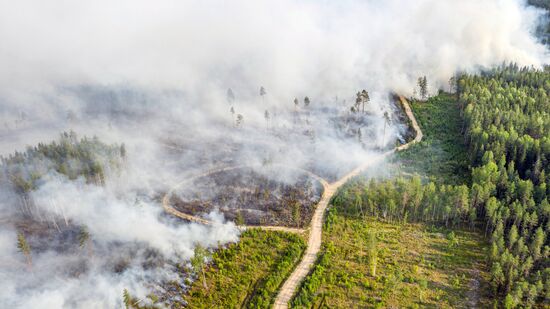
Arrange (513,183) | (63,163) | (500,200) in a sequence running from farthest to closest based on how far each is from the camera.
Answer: (63,163), (500,200), (513,183)

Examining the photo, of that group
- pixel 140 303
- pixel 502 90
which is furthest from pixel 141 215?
pixel 502 90

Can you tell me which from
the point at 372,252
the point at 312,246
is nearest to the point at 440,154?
the point at 372,252

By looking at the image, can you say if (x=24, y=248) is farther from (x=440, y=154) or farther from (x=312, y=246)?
(x=440, y=154)

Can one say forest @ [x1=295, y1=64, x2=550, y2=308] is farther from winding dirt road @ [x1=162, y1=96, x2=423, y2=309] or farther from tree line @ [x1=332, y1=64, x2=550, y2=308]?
winding dirt road @ [x1=162, y1=96, x2=423, y2=309]

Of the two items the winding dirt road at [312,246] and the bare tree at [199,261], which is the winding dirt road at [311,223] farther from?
the bare tree at [199,261]

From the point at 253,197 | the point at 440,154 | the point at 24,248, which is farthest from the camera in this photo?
the point at 440,154

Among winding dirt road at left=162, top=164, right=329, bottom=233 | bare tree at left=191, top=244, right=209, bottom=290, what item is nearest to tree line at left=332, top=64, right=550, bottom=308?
winding dirt road at left=162, top=164, right=329, bottom=233
